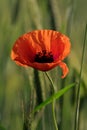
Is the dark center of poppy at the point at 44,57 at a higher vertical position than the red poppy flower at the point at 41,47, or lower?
lower

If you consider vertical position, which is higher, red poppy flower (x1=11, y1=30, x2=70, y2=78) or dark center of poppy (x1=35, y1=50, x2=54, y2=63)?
red poppy flower (x1=11, y1=30, x2=70, y2=78)

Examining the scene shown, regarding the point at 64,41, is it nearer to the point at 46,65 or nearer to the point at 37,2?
the point at 46,65

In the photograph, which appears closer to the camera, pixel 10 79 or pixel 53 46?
pixel 53 46

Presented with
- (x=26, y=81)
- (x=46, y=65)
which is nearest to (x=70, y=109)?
(x=26, y=81)

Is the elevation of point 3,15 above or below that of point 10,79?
above
